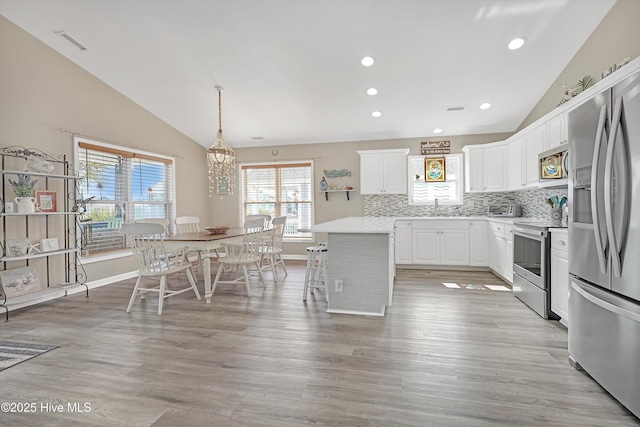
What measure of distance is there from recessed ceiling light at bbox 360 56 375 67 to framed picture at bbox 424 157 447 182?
8.46 ft

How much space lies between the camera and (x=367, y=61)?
13.0 ft

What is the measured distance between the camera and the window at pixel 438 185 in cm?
590

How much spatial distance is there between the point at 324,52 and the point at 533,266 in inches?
131

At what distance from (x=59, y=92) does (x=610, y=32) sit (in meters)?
6.29

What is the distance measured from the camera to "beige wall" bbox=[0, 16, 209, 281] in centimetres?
353

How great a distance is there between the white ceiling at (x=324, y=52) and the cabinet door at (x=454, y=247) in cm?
190

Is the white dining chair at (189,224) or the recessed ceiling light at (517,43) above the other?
the recessed ceiling light at (517,43)

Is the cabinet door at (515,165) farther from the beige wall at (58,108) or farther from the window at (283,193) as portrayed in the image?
the beige wall at (58,108)

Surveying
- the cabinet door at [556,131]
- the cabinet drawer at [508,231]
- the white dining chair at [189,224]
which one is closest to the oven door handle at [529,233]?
the cabinet drawer at [508,231]

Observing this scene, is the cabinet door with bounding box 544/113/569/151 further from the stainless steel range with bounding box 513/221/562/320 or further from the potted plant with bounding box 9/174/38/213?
the potted plant with bounding box 9/174/38/213

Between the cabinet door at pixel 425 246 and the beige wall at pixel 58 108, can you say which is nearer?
the beige wall at pixel 58 108

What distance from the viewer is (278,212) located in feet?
22.5

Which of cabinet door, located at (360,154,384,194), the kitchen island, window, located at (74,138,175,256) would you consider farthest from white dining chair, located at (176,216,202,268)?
cabinet door, located at (360,154,384,194)

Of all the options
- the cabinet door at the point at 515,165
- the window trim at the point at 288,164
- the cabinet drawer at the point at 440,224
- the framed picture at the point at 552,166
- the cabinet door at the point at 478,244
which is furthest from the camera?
the window trim at the point at 288,164
